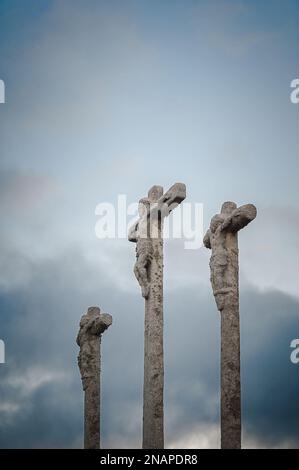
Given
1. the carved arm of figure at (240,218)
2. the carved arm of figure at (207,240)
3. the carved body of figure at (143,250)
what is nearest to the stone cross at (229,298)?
the carved arm of figure at (240,218)

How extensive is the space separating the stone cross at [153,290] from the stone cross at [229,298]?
2.40m

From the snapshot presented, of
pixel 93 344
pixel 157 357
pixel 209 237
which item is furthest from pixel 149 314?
pixel 93 344

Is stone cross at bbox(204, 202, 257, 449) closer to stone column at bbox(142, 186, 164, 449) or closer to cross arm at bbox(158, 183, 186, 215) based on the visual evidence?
cross arm at bbox(158, 183, 186, 215)

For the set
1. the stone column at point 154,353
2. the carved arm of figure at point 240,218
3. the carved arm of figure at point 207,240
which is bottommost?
the stone column at point 154,353

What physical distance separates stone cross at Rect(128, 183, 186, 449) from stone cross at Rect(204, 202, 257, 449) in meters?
2.40

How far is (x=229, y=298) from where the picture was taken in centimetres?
1658

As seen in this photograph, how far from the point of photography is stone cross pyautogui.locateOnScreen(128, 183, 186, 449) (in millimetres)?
18188

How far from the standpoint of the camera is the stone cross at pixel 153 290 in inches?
716

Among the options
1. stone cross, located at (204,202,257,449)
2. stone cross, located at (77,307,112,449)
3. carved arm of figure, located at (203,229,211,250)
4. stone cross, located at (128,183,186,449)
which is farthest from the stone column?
stone cross, located at (77,307,112,449)

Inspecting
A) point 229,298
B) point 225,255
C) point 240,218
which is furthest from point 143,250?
point 240,218

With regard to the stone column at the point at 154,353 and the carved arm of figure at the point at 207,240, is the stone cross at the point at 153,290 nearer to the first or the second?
the stone column at the point at 154,353

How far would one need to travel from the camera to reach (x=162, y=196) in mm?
19578

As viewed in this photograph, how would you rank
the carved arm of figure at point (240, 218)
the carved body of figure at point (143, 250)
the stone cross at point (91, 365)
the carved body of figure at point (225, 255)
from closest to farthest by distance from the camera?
the carved arm of figure at point (240, 218), the carved body of figure at point (225, 255), the carved body of figure at point (143, 250), the stone cross at point (91, 365)

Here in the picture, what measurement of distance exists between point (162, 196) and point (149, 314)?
9.05 feet
